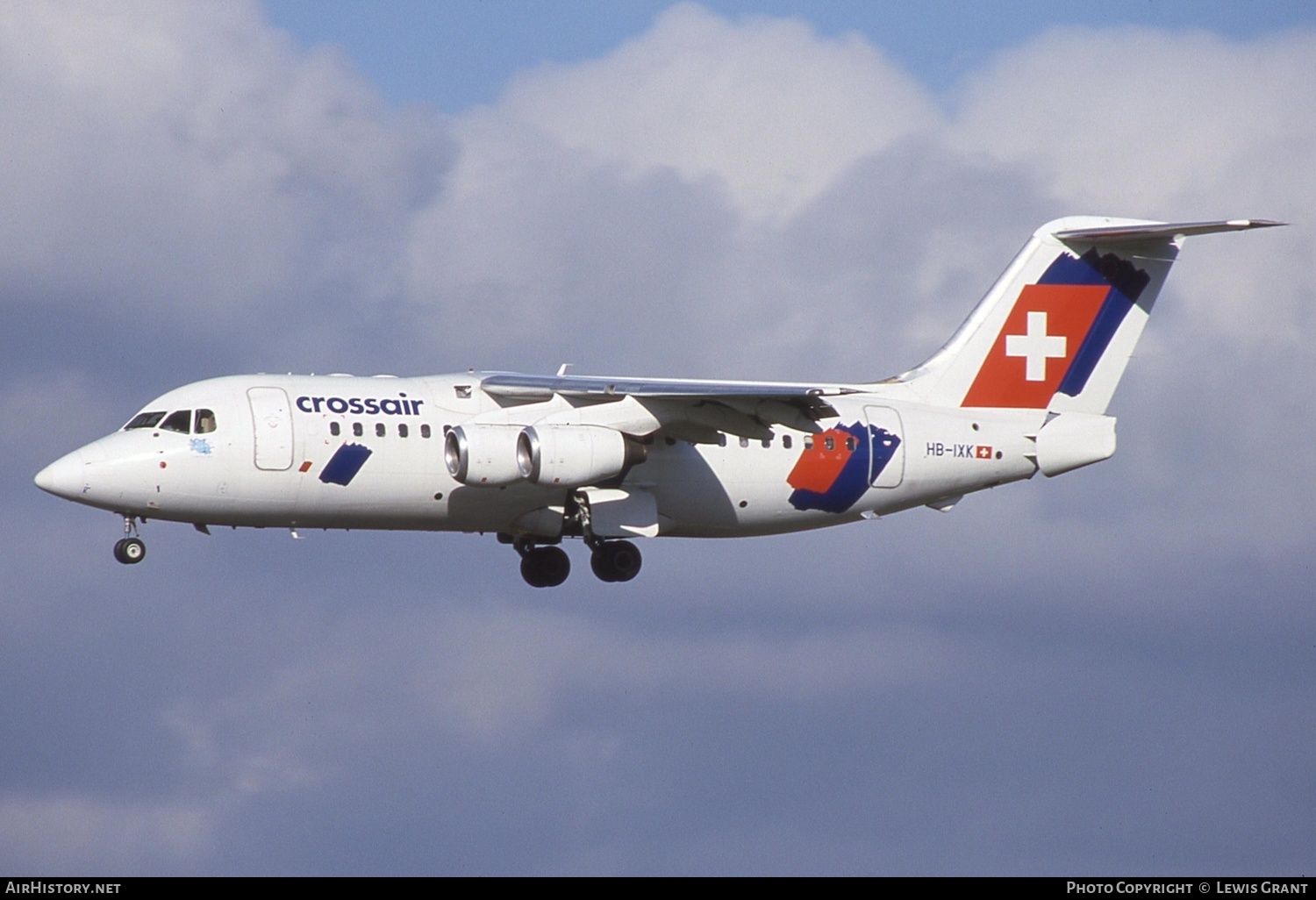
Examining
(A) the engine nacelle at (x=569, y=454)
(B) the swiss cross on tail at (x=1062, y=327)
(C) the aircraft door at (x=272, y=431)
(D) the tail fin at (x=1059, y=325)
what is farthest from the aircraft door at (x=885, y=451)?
(C) the aircraft door at (x=272, y=431)

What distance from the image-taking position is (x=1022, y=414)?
86.4ft

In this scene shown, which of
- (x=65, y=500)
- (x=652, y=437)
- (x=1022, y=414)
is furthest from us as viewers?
(x=1022, y=414)

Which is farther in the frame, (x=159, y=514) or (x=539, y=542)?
(x=539, y=542)

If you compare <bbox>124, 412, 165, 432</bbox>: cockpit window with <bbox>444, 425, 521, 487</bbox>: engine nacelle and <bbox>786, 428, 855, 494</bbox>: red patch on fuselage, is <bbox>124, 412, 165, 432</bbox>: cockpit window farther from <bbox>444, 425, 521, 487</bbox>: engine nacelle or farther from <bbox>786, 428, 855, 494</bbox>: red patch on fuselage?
<bbox>786, 428, 855, 494</bbox>: red patch on fuselage

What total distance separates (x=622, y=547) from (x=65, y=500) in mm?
6451

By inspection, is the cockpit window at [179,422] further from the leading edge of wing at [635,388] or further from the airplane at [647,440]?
the leading edge of wing at [635,388]

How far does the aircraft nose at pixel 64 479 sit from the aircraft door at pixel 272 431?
192 cm

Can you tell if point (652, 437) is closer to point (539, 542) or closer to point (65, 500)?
point (539, 542)

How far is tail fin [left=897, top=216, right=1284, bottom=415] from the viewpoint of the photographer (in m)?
26.4

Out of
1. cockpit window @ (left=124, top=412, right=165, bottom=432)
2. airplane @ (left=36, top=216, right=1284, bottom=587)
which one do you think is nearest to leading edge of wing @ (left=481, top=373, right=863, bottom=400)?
airplane @ (left=36, top=216, right=1284, bottom=587)

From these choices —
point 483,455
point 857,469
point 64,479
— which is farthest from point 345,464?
point 857,469

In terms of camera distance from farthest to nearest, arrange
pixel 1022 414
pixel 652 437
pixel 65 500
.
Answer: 1. pixel 1022 414
2. pixel 652 437
3. pixel 65 500

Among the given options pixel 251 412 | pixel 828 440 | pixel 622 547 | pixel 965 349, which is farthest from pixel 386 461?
pixel 965 349

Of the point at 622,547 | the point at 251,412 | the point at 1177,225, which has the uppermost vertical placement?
the point at 1177,225
